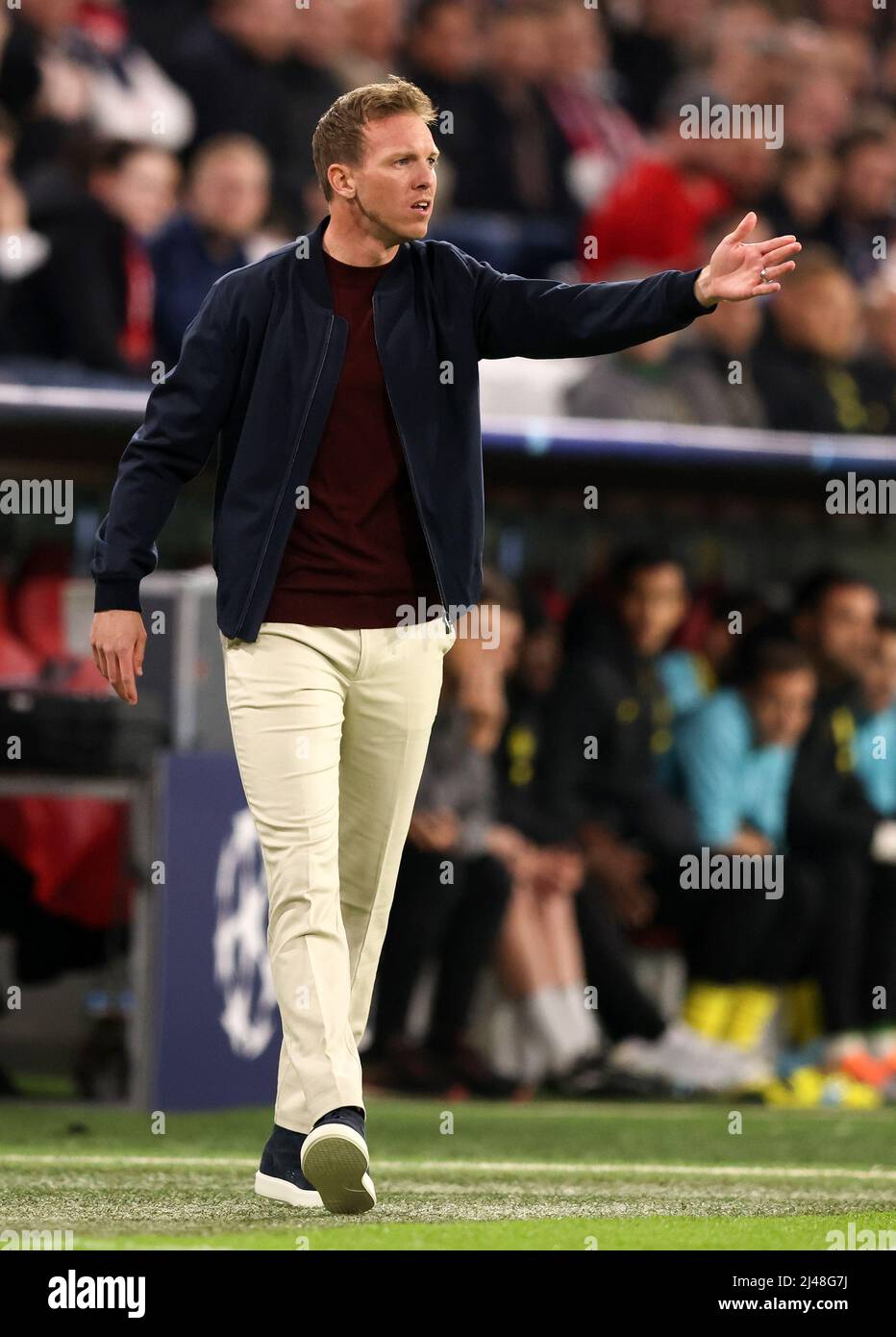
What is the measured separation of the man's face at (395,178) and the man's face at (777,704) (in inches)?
187

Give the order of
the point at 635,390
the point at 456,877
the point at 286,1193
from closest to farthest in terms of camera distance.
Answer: the point at 286,1193, the point at 456,877, the point at 635,390

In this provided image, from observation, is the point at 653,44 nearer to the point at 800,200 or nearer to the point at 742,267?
A: the point at 800,200

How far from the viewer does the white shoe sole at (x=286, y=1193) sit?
13.8ft

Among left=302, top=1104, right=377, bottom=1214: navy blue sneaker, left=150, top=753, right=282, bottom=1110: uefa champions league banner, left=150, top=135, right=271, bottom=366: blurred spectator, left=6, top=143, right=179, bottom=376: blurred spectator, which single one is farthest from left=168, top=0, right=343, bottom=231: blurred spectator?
left=302, top=1104, right=377, bottom=1214: navy blue sneaker

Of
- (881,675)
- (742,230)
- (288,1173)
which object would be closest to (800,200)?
(881,675)

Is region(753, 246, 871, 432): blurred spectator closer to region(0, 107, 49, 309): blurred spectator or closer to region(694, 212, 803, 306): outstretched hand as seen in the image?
region(0, 107, 49, 309): blurred spectator

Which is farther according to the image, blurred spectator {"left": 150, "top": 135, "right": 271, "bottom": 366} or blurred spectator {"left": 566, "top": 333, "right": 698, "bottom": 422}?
blurred spectator {"left": 566, "top": 333, "right": 698, "bottom": 422}

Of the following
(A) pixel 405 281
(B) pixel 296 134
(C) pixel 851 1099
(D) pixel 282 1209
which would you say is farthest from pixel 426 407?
(B) pixel 296 134

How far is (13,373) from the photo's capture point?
25.7 ft

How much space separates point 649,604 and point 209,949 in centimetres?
273

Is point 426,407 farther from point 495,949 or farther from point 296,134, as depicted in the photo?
point 296,134

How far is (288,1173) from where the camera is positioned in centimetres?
427

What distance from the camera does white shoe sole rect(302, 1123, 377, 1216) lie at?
4.02 metres
